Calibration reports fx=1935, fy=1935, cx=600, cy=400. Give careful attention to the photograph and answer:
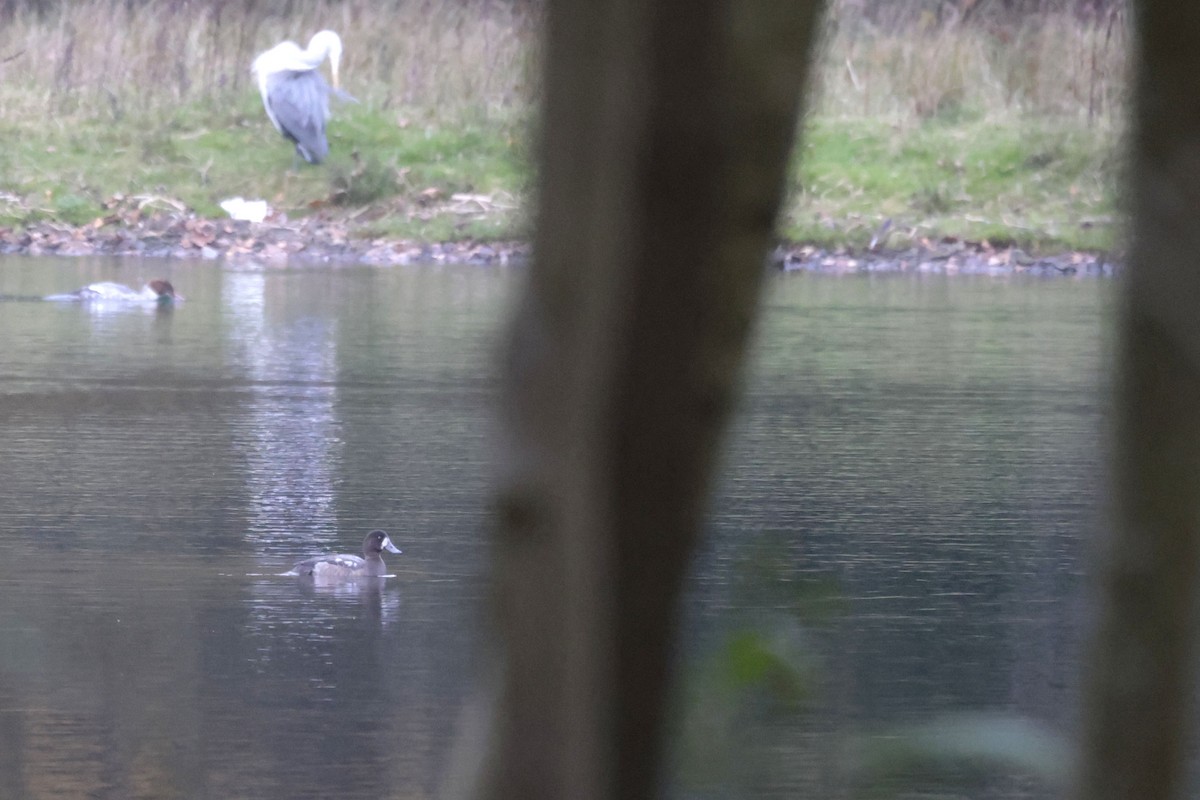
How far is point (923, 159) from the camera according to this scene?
20.6 meters

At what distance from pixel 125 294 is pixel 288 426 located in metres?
5.47

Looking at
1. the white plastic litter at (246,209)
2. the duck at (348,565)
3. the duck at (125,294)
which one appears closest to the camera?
the duck at (348,565)

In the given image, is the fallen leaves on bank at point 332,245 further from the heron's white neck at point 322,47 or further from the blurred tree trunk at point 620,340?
the blurred tree trunk at point 620,340

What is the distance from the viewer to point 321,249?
19.3m

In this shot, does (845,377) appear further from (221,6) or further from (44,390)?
(221,6)

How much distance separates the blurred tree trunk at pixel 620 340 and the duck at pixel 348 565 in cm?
516

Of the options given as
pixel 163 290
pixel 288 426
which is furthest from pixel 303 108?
pixel 288 426

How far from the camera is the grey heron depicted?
1923 centimetres

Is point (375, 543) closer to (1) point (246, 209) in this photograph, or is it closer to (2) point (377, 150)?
(1) point (246, 209)

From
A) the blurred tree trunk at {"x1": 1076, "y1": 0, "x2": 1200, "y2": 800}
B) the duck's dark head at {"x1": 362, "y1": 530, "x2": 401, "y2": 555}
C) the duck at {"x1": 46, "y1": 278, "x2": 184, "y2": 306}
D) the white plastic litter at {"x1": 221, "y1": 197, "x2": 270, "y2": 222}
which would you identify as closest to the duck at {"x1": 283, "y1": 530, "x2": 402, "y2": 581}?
the duck's dark head at {"x1": 362, "y1": 530, "x2": 401, "y2": 555}

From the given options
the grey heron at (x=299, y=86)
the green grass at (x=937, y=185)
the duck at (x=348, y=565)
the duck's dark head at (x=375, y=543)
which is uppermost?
the grey heron at (x=299, y=86)

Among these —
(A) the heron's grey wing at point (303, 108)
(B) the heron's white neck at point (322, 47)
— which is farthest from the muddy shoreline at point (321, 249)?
(B) the heron's white neck at point (322, 47)

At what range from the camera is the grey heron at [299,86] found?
1923 centimetres

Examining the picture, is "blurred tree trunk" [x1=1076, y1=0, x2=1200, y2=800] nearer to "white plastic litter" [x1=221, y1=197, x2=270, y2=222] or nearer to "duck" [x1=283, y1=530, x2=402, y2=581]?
"duck" [x1=283, y1=530, x2=402, y2=581]
